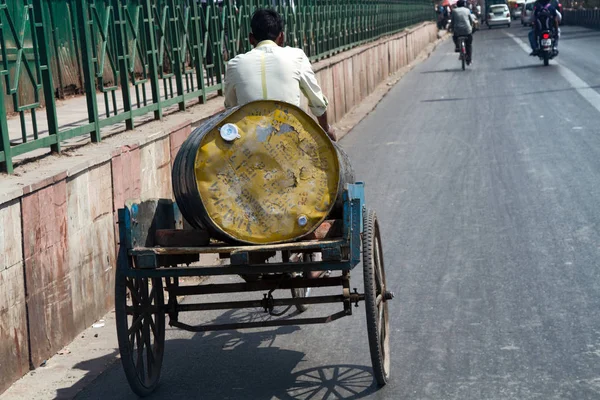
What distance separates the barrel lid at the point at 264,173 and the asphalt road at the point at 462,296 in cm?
89

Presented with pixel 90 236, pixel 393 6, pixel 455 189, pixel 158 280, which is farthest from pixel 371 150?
pixel 393 6

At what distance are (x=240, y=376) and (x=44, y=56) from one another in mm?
2719

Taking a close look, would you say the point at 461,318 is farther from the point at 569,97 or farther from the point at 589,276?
the point at 569,97

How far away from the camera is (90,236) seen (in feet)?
23.0

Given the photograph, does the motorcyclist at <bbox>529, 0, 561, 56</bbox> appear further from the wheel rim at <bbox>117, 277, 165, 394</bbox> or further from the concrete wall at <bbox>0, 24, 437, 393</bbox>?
the wheel rim at <bbox>117, 277, 165, 394</bbox>

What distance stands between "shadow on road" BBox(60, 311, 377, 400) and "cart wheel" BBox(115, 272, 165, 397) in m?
0.12

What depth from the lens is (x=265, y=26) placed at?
20.3 feet

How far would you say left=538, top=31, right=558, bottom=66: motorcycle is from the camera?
29828 millimetres

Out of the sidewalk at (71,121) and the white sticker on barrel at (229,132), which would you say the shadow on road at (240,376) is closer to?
the white sticker on barrel at (229,132)

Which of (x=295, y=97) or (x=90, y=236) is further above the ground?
(x=295, y=97)

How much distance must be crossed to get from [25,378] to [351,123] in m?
13.2

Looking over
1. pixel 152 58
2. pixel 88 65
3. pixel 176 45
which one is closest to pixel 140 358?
pixel 88 65

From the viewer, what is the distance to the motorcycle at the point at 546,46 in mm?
29828

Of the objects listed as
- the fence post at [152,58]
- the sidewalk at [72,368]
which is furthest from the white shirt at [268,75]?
the fence post at [152,58]
